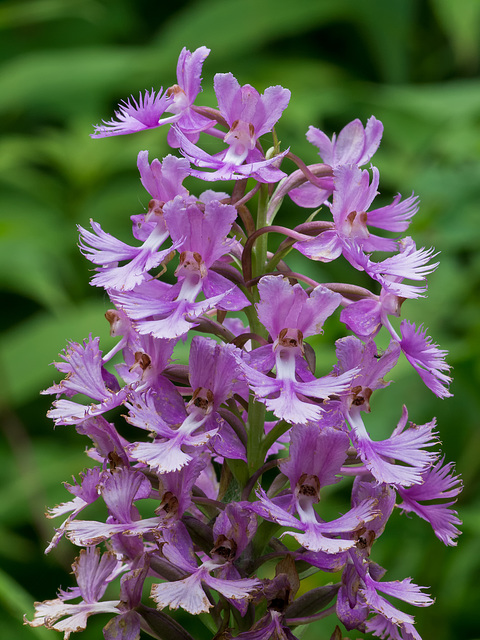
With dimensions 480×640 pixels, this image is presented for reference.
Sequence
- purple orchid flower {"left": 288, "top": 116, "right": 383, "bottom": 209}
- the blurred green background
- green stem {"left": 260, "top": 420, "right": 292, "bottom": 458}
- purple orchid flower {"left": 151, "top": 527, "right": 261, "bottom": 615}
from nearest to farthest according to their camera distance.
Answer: purple orchid flower {"left": 151, "top": 527, "right": 261, "bottom": 615} < green stem {"left": 260, "top": 420, "right": 292, "bottom": 458} < purple orchid flower {"left": 288, "top": 116, "right": 383, "bottom": 209} < the blurred green background

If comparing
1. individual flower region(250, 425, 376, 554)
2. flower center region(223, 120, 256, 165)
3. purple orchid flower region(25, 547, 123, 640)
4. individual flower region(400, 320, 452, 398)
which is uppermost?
flower center region(223, 120, 256, 165)

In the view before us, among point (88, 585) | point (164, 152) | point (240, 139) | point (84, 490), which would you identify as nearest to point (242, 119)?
point (240, 139)

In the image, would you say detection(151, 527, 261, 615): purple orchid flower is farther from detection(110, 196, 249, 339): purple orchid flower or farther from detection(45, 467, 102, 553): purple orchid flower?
detection(110, 196, 249, 339): purple orchid flower

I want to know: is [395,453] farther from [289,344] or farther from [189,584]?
[189,584]

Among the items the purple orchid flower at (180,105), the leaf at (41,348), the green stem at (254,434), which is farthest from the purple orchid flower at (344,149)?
the leaf at (41,348)

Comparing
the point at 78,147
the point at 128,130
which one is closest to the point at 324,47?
the point at 78,147

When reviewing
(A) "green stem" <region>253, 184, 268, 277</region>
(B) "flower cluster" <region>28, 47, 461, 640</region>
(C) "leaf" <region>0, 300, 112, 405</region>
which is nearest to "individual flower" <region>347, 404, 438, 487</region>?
(B) "flower cluster" <region>28, 47, 461, 640</region>
